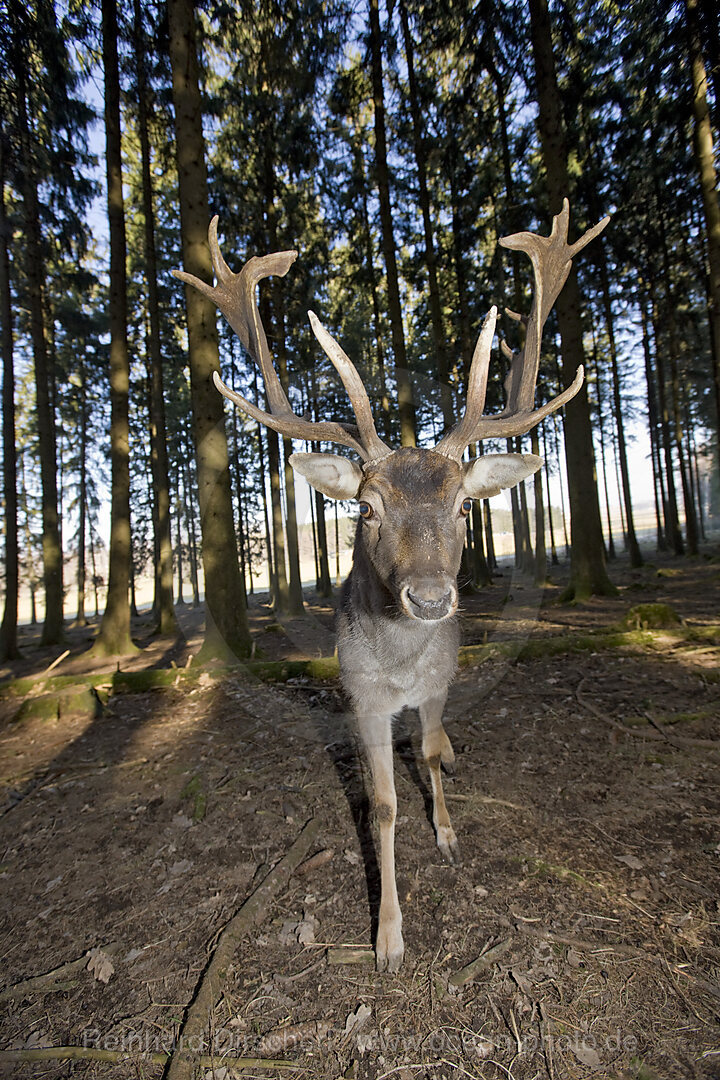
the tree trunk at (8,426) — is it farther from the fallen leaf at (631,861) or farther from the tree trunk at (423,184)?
the fallen leaf at (631,861)

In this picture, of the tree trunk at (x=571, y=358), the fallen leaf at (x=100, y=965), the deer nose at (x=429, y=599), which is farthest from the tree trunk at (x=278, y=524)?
the deer nose at (x=429, y=599)

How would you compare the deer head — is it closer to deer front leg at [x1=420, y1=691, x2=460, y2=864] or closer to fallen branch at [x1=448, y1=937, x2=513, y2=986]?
deer front leg at [x1=420, y1=691, x2=460, y2=864]

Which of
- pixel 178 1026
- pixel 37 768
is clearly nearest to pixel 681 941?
pixel 178 1026

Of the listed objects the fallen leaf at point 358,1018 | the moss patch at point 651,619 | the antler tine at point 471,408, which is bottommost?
the fallen leaf at point 358,1018

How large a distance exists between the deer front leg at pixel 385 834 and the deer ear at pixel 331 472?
159cm

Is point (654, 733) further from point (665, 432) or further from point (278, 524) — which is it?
point (665, 432)

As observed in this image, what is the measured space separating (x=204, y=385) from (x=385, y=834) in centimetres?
721

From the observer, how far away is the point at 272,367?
3756 mm

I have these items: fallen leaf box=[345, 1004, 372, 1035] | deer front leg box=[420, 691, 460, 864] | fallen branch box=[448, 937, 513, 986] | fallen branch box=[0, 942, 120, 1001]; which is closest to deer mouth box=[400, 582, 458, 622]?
deer front leg box=[420, 691, 460, 864]

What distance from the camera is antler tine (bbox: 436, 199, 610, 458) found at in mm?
3580

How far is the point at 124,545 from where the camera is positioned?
11.2m

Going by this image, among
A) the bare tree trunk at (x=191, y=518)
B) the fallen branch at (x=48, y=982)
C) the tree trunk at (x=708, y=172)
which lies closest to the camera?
the fallen branch at (x=48, y=982)

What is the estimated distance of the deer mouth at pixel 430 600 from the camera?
2.62m

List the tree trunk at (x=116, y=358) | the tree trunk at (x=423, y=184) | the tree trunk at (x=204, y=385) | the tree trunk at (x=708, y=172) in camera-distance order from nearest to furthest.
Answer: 1. the tree trunk at (x=204, y=385)
2. the tree trunk at (x=708, y=172)
3. the tree trunk at (x=116, y=358)
4. the tree trunk at (x=423, y=184)
